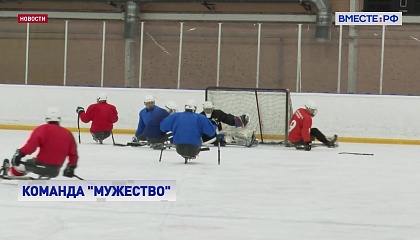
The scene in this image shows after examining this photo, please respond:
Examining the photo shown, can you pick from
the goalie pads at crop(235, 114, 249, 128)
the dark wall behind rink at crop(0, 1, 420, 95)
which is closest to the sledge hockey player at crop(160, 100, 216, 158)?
the goalie pads at crop(235, 114, 249, 128)

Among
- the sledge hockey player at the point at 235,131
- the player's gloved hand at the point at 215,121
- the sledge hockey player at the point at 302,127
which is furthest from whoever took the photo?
the sledge hockey player at the point at 235,131

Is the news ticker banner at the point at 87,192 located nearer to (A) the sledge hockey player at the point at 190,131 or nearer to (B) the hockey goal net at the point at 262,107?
(A) the sledge hockey player at the point at 190,131

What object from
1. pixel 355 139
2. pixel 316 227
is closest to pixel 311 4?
pixel 355 139

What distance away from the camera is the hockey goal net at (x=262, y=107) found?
1795cm

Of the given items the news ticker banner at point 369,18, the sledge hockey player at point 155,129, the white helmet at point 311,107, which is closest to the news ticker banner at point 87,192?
the sledge hockey player at point 155,129

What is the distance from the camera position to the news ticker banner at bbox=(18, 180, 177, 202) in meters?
7.61

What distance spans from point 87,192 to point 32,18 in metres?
17.7

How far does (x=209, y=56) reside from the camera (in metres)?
23.3

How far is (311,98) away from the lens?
65.4 ft

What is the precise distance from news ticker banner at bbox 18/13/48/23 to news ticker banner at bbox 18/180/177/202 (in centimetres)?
1681

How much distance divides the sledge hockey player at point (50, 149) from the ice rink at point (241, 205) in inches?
14.5

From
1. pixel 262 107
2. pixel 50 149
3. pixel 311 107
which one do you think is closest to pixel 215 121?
pixel 311 107

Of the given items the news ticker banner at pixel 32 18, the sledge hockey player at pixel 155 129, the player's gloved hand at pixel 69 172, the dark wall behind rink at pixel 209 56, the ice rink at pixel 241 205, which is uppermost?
the news ticker banner at pixel 32 18

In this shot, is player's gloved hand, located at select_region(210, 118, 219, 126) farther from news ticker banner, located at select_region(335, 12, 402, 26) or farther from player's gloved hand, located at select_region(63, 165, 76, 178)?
news ticker banner, located at select_region(335, 12, 402, 26)
